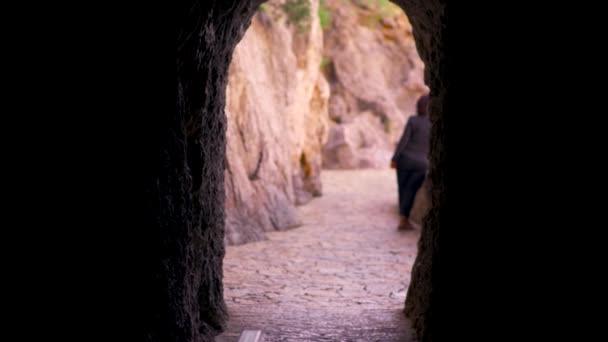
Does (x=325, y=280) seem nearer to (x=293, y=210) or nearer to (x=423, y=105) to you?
(x=423, y=105)

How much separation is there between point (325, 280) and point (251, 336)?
87.1 inches

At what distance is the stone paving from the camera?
4.73 meters

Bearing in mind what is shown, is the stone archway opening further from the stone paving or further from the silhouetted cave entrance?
the silhouetted cave entrance

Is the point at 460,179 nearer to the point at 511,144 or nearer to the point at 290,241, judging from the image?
the point at 511,144

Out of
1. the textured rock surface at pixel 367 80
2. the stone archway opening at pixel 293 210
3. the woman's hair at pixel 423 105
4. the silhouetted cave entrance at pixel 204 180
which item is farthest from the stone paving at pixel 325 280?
the textured rock surface at pixel 367 80

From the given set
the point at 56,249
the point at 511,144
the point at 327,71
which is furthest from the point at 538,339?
the point at 327,71

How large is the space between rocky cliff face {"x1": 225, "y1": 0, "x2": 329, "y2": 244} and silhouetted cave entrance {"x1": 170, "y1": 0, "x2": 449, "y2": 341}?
3.93 meters

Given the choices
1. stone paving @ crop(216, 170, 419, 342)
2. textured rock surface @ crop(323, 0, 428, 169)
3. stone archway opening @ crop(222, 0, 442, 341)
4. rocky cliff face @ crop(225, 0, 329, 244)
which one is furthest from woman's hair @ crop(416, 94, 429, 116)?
textured rock surface @ crop(323, 0, 428, 169)

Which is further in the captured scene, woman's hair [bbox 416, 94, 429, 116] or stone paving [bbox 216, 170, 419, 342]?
woman's hair [bbox 416, 94, 429, 116]

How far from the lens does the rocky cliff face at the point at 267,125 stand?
8961 mm

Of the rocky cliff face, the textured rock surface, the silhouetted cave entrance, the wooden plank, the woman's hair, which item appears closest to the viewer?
the silhouetted cave entrance

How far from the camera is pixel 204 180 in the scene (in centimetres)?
423

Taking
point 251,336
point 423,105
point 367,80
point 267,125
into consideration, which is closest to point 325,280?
point 251,336

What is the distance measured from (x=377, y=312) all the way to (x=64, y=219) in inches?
117
